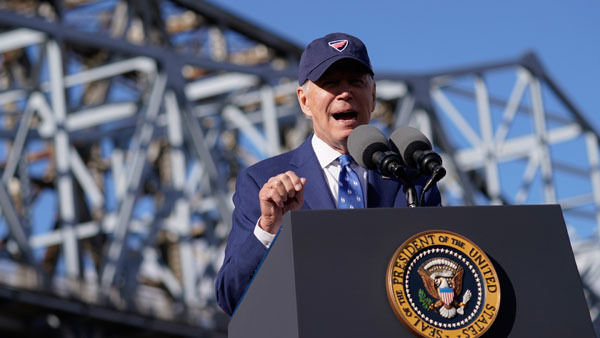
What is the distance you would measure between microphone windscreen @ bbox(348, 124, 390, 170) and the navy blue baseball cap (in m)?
0.38

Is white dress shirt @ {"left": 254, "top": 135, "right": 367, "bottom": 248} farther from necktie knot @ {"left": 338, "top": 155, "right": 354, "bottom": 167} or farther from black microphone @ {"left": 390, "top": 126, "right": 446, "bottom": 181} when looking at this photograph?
black microphone @ {"left": 390, "top": 126, "right": 446, "bottom": 181}

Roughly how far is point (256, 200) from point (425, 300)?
1.30 m

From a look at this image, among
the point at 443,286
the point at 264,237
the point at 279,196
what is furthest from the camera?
the point at 264,237

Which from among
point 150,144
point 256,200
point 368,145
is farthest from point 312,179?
point 150,144

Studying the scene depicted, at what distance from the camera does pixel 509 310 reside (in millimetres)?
3205

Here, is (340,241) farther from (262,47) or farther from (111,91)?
(262,47)

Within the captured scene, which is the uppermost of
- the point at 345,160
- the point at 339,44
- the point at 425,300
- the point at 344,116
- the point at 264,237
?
the point at 339,44

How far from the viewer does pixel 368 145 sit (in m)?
3.78

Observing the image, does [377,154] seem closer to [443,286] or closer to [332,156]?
[332,156]

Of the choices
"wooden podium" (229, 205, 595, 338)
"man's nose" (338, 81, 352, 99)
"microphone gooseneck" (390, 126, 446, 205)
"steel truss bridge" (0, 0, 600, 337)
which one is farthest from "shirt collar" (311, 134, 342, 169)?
"steel truss bridge" (0, 0, 600, 337)

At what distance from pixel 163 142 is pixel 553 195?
44.9ft

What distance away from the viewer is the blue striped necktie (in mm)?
4070

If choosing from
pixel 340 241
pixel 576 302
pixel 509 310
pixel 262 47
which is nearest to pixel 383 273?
pixel 340 241

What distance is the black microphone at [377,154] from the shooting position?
3689mm
